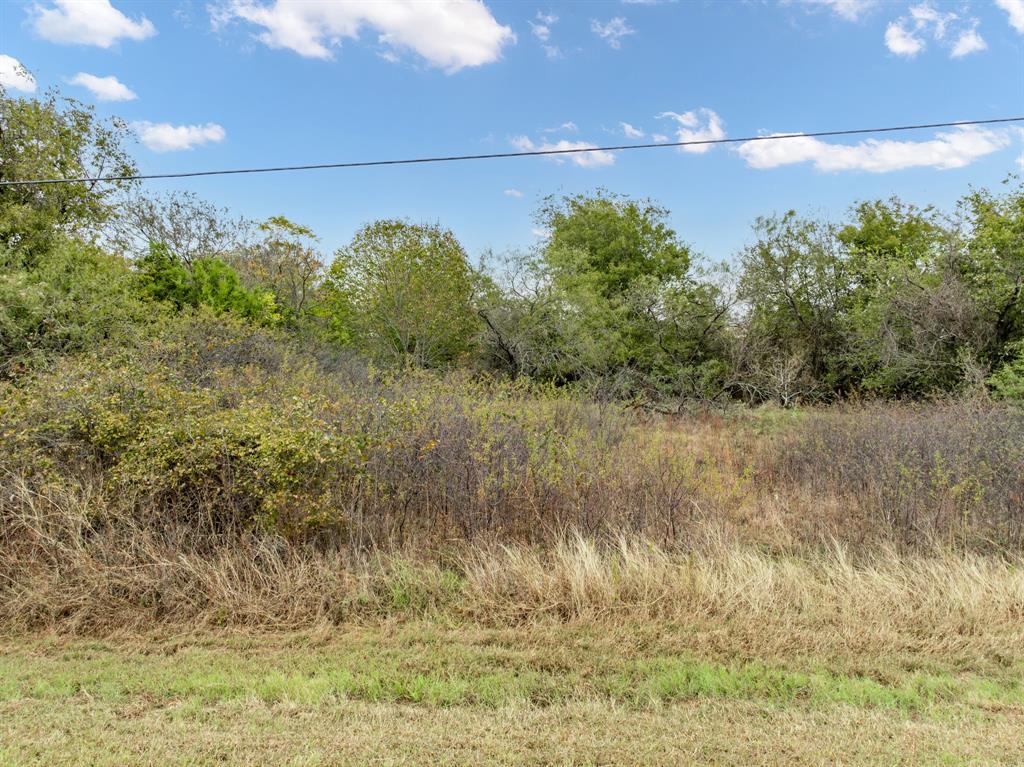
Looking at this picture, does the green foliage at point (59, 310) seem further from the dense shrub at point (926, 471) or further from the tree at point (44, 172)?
the dense shrub at point (926, 471)

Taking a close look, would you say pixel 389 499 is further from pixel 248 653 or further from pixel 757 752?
pixel 757 752

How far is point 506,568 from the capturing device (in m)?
3.87

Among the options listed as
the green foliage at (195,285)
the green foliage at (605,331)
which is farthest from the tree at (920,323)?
the green foliage at (195,285)

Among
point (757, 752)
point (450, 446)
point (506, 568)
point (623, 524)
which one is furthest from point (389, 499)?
point (757, 752)

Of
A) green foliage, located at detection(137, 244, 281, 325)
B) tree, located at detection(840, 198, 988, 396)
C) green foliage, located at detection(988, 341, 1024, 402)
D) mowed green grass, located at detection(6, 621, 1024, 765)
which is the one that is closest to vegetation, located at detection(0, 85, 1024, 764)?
mowed green grass, located at detection(6, 621, 1024, 765)

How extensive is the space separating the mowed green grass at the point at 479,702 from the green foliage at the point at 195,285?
10700mm

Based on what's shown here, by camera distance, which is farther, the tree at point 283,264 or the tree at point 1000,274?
the tree at point 283,264

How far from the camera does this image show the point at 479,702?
8.77ft

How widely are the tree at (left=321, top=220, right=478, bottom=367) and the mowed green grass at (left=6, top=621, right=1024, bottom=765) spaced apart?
455 inches

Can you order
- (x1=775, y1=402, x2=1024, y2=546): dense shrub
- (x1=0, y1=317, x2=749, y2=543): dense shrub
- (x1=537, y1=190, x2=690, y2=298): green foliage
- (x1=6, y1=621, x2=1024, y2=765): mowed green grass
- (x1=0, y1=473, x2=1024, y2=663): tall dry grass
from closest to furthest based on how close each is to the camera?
(x1=6, y1=621, x2=1024, y2=765): mowed green grass, (x1=0, y1=473, x2=1024, y2=663): tall dry grass, (x1=0, y1=317, x2=749, y2=543): dense shrub, (x1=775, y1=402, x2=1024, y2=546): dense shrub, (x1=537, y1=190, x2=690, y2=298): green foliage

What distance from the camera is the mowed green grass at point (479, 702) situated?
2252 millimetres

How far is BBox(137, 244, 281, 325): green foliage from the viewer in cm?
1255

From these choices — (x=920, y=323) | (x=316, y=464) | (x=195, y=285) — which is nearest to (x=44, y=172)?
(x=195, y=285)

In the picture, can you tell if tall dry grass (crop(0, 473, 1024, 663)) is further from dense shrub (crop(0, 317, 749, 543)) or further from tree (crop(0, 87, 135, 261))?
tree (crop(0, 87, 135, 261))
